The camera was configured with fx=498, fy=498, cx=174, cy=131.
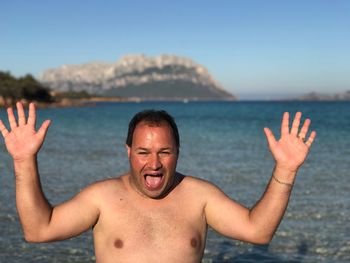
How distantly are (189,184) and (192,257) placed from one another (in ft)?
1.77

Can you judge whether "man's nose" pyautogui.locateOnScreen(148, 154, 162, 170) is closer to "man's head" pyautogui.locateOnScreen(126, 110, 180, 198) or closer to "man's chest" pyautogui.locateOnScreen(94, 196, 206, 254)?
"man's head" pyautogui.locateOnScreen(126, 110, 180, 198)

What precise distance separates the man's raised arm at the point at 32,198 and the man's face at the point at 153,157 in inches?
20.2

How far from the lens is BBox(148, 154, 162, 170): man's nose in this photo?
10.9 feet

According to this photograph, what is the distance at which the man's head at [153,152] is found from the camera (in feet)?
11.1

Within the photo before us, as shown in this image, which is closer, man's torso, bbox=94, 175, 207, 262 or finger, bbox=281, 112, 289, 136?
finger, bbox=281, 112, 289, 136

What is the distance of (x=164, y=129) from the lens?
3.44 m

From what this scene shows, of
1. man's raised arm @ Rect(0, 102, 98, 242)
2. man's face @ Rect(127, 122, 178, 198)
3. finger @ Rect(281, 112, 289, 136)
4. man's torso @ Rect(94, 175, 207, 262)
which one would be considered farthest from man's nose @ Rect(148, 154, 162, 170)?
finger @ Rect(281, 112, 289, 136)

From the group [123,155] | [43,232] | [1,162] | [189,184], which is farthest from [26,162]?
[123,155]

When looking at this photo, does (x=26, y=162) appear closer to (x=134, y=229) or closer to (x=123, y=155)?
(x=134, y=229)

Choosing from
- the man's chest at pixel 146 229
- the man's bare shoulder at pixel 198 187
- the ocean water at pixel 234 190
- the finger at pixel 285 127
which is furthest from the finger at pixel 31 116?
the ocean water at pixel 234 190

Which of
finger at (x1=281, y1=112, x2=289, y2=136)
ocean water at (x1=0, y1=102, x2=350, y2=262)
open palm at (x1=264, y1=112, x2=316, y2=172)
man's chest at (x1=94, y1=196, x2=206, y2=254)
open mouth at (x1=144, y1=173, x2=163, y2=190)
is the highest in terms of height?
finger at (x1=281, y1=112, x2=289, y2=136)

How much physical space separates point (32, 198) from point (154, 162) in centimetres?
82

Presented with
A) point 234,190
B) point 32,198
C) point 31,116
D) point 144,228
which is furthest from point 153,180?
point 234,190

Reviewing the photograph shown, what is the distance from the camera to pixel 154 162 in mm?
3332
